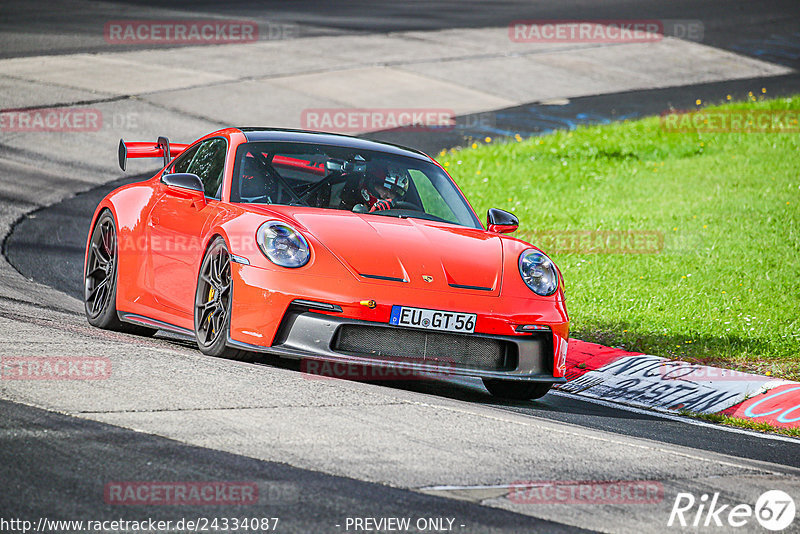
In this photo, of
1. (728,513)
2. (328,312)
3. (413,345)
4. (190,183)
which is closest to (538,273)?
(413,345)

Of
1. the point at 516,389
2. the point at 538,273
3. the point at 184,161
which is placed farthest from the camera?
the point at 184,161

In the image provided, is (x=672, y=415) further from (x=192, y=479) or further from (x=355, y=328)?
(x=192, y=479)

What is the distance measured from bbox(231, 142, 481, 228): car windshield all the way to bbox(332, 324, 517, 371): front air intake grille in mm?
1204

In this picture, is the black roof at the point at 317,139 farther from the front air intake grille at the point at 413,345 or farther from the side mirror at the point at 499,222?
the front air intake grille at the point at 413,345

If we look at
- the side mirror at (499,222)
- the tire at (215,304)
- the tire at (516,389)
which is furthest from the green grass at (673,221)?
the tire at (215,304)

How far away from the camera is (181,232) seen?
6.99m

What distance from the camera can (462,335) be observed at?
20.1 ft

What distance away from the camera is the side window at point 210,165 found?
23.7 ft

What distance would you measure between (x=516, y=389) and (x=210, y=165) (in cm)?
256

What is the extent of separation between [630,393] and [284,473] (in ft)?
13.9

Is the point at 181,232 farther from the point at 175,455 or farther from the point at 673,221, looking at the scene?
the point at 673,221

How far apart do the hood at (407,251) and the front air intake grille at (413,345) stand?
28cm

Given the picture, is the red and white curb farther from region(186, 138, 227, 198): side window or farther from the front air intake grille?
region(186, 138, 227, 198): side window

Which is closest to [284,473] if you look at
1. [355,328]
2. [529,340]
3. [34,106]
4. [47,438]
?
[47,438]
